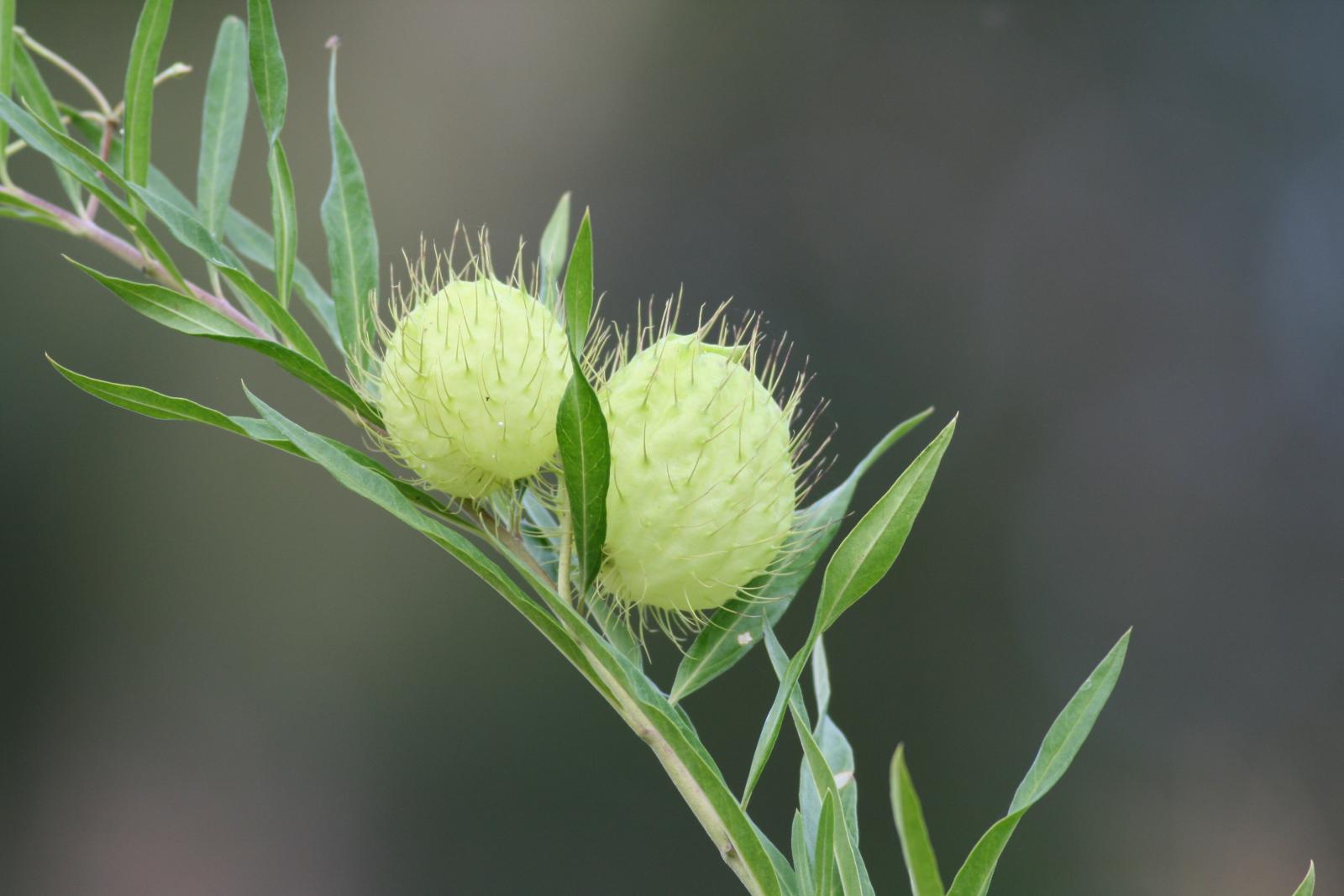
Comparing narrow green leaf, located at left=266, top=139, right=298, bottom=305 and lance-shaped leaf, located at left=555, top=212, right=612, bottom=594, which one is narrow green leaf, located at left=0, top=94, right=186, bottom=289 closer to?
narrow green leaf, located at left=266, top=139, right=298, bottom=305

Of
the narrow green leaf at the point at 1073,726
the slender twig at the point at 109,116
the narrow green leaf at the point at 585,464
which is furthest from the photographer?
the slender twig at the point at 109,116

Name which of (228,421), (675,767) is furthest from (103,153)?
(675,767)

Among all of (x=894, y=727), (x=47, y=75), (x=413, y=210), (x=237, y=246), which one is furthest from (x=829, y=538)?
(x=47, y=75)

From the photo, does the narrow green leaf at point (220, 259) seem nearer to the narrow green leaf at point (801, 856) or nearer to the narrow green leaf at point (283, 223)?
the narrow green leaf at point (283, 223)

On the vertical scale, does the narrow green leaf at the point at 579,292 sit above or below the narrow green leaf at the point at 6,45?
below

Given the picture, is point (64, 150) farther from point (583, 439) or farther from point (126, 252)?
point (583, 439)

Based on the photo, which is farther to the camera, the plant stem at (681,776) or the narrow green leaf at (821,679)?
the narrow green leaf at (821,679)

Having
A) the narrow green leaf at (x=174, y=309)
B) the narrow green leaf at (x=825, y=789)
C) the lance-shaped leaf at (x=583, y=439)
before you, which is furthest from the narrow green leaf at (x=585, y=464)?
the narrow green leaf at (x=174, y=309)

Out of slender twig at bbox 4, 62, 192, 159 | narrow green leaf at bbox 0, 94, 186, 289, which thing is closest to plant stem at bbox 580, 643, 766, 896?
narrow green leaf at bbox 0, 94, 186, 289
